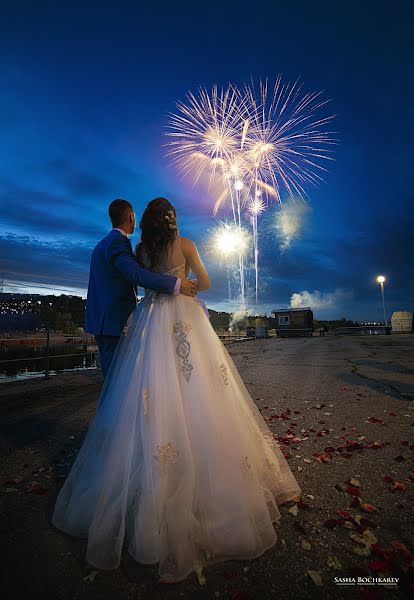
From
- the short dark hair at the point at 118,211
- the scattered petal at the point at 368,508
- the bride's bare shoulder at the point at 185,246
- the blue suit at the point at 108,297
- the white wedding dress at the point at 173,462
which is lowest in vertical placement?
the scattered petal at the point at 368,508

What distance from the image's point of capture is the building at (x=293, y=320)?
39125 millimetres

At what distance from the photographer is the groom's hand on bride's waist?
2.23m

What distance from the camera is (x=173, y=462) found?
1826 millimetres

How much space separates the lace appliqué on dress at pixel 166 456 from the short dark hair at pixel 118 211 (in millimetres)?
1863

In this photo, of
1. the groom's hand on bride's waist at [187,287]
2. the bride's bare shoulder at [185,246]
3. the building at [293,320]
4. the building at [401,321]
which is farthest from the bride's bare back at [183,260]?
the building at [401,321]

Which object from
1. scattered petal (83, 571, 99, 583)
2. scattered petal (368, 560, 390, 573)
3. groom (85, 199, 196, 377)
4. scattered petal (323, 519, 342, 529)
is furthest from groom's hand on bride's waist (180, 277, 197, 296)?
scattered petal (368, 560, 390, 573)

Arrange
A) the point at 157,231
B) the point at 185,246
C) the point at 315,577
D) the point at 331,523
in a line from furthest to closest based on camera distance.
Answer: the point at 185,246 → the point at 157,231 → the point at 331,523 → the point at 315,577

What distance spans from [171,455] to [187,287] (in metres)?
1.15

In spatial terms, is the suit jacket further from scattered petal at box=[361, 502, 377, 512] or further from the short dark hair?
scattered petal at box=[361, 502, 377, 512]

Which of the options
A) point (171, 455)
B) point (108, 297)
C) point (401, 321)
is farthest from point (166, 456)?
point (401, 321)

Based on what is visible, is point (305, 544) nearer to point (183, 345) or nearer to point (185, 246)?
point (183, 345)

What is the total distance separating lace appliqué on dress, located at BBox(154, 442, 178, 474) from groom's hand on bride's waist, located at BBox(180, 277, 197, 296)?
1057 millimetres

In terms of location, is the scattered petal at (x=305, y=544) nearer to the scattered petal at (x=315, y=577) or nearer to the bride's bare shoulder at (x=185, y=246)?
the scattered petal at (x=315, y=577)

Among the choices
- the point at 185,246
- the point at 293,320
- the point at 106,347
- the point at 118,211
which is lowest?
the point at 106,347
